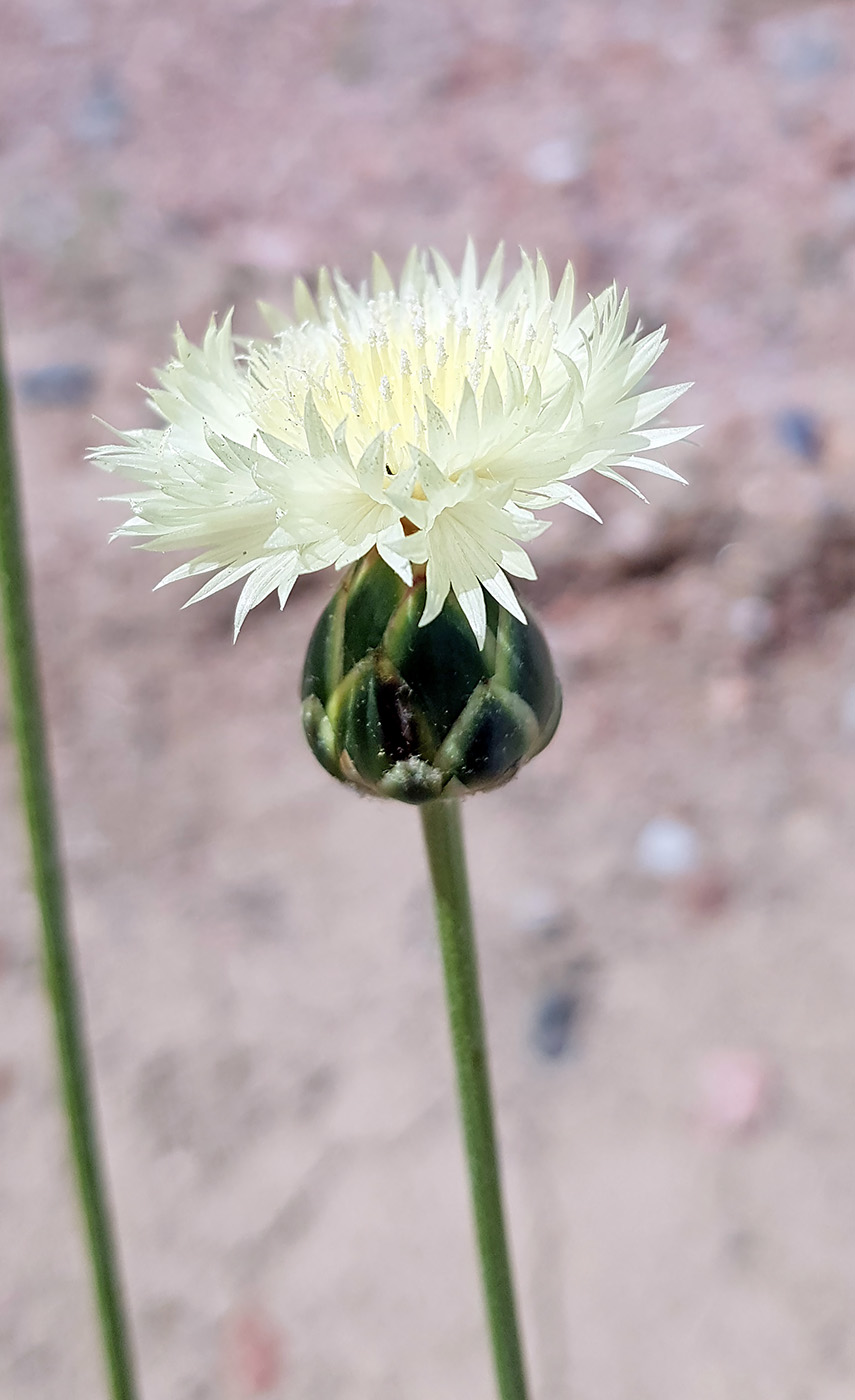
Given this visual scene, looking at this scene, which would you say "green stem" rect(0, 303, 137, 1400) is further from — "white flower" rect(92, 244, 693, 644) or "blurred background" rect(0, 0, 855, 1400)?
"blurred background" rect(0, 0, 855, 1400)

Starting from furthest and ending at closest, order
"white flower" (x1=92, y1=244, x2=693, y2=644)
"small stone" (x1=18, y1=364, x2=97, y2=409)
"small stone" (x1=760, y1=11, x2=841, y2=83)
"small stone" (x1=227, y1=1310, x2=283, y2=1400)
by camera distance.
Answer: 1. "small stone" (x1=760, y1=11, x2=841, y2=83)
2. "small stone" (x1=18, y1=364, x2=97, y2=409)
3. "small stone" (x1=227, y1=1310, x2=283, y2=1400)
4. "white flower" (x1=92, y1=244, x2=693, y2=644)

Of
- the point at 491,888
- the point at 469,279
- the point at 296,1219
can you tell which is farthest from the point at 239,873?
the point at 469,279

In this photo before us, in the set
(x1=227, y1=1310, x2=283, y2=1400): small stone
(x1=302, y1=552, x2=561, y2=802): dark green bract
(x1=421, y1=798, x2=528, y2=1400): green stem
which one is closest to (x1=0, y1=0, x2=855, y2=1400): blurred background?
(x1=227, y1=1310, x2=283, y2=1400): small stone

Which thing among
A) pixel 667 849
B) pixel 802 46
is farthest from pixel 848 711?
pixel 802 46

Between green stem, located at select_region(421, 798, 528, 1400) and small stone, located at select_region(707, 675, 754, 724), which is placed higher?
small stone, located at select_region(707, 675, 754, 724)

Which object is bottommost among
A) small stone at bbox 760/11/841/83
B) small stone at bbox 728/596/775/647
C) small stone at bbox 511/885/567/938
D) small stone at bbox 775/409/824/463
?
small stone at bbox 511/885/567/938

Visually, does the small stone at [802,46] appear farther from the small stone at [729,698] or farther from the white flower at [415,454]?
the white flower at [415,454]
